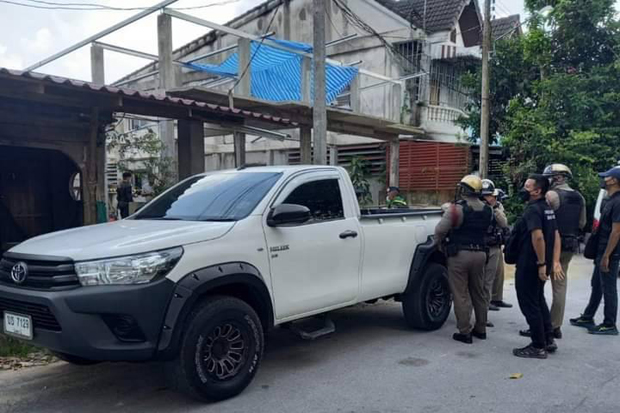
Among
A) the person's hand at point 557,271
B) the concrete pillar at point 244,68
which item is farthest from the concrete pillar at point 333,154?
the person's hand at point 557,271

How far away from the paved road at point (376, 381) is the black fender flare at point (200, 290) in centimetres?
65

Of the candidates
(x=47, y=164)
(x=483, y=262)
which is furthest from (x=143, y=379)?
(x=47, y=164)

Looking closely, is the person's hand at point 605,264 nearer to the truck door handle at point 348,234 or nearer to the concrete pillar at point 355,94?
the truck door handle at point 348,234

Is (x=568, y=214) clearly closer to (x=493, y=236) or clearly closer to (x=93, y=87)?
(x=493, y=236)

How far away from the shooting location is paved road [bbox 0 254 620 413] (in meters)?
4.12

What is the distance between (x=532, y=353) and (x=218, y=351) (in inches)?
120

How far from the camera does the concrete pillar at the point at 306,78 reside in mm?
12805

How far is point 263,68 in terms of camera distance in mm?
13523

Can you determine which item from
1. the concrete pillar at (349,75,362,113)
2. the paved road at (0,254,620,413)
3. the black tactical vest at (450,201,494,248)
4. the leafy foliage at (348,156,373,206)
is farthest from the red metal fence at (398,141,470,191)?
the black tactical vest at (450,201,494,248)

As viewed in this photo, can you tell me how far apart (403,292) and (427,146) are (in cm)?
1248

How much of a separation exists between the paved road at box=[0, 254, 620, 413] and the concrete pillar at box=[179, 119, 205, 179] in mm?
4765

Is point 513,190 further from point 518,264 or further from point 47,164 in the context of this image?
point 47,164

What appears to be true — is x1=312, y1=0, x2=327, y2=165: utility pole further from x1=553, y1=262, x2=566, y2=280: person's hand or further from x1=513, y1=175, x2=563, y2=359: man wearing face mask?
x1=553, y1=262, x2=566, y2=280: person's hand

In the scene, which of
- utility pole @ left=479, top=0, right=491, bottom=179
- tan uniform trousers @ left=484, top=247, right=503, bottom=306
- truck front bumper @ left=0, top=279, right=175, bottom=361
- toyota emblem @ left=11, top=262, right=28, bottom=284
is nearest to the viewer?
truck front bumper @ left=0, top=279, right=175, bottom=361
